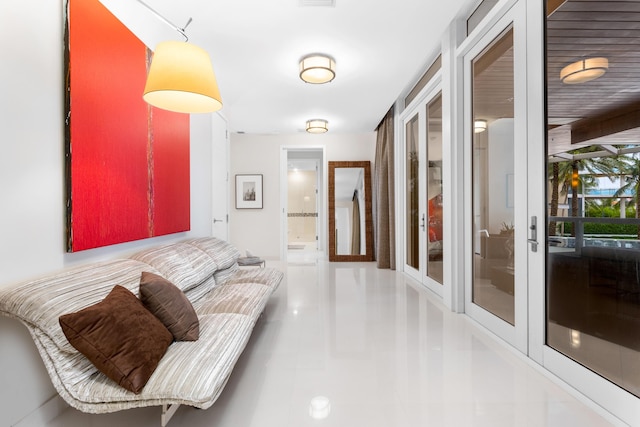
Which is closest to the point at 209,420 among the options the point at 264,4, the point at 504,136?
the point at 504,136

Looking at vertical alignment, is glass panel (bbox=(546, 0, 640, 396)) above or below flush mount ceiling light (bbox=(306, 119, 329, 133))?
below

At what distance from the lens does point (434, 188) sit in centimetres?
418

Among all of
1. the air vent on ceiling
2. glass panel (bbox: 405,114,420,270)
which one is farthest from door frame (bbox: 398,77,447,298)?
the air vent on ceiling

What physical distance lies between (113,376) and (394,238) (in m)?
4.93

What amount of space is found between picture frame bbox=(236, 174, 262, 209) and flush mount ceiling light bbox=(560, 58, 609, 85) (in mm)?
5883

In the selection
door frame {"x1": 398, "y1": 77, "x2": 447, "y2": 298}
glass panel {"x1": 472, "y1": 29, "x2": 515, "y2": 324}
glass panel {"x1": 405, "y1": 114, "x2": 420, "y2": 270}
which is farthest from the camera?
glass panel {"x1": 405, "y1": 114, "x2": 420, "y2": 270}

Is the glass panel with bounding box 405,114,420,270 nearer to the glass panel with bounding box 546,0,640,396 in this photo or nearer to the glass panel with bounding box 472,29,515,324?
the glass panel with bounding box 472,29,515,324

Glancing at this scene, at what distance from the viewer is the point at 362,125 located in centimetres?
650

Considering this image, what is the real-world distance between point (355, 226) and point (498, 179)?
441cm

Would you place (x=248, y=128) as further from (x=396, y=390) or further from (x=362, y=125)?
(x=396, y=390)

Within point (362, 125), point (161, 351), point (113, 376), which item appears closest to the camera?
point (113, 376)

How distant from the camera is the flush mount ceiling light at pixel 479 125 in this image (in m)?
2.84

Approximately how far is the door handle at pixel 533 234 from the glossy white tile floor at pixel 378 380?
79 cm

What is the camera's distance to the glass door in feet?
7.54
